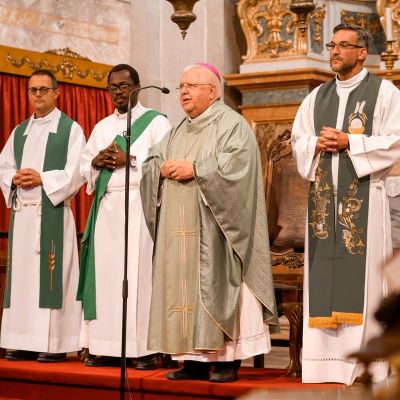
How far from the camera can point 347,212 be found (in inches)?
208

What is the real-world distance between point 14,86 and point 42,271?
3.41 meters

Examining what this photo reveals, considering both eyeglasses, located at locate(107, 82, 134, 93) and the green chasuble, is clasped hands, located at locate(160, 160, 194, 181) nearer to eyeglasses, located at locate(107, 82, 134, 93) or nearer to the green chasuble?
the green chasuble

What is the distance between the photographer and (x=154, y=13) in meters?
10.4

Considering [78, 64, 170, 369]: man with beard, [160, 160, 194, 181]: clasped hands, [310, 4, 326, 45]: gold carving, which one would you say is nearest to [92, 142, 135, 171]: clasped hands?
[78, 64, 170, 369]: man with beard

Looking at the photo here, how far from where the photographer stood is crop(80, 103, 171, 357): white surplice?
6168mm

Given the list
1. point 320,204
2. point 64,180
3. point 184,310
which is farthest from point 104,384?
point 320,204

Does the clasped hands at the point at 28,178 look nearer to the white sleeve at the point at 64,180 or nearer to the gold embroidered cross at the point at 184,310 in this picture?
the white sleeve at the point at 64,180

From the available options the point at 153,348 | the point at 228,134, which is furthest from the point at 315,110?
the point at 153,348

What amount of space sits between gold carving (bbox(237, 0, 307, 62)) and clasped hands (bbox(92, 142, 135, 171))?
373 cm

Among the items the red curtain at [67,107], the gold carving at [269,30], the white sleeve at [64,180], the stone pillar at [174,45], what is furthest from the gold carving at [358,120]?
the red curtain at [67,107]

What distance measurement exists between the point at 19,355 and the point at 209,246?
7.19ft

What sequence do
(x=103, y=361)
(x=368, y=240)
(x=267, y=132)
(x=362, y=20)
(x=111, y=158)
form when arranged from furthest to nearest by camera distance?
(x=362, y=20) < (x=267, y=132) < (x=103, y=361) < (x=111, y=158) < (x=368, y=240)

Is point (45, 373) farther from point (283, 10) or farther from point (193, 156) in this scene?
point (283, 10)

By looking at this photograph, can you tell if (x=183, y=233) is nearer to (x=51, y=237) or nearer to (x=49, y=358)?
(x=51, y=237)
